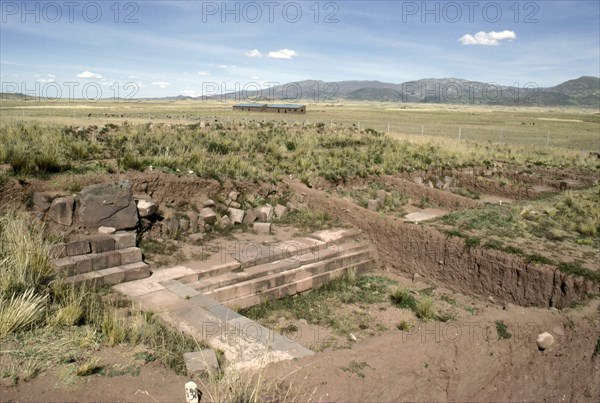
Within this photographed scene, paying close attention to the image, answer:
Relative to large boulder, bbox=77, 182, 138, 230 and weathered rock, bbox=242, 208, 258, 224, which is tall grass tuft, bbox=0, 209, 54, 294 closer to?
large boulder, bbox=77, 182, 138, 230

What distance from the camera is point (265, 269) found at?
9.06 meters

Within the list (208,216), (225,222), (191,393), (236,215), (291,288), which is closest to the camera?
(191,393)

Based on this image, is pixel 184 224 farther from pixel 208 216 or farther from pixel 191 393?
pixel 191 393

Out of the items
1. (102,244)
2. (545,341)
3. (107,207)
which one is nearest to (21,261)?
(102,244)

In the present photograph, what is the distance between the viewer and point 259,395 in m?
4.23

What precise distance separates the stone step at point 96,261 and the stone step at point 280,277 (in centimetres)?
177

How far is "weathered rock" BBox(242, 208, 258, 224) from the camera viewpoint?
1192cm

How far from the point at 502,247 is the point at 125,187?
28.3 feet

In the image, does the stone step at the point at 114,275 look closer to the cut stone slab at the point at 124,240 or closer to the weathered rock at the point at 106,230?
the cut stone slab at the point at 124,240

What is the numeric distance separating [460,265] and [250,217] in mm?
5699

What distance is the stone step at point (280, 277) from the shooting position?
8258 mm

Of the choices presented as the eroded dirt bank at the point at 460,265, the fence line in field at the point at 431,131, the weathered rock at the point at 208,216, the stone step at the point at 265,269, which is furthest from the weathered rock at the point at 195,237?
the fence line in field at the point at 431,131

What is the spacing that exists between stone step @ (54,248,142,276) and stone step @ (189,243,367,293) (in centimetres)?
139

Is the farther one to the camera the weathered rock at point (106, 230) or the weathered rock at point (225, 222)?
the weathered rock at point (225, 222)
